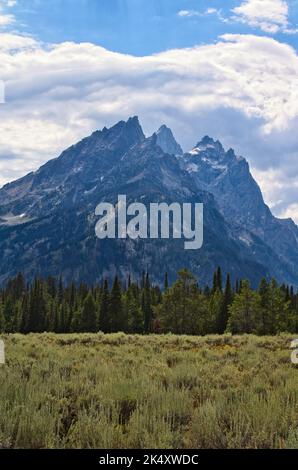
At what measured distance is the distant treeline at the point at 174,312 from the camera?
74.6 meters

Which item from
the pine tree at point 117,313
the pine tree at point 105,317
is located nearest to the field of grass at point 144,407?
the pine tree at point 117,313

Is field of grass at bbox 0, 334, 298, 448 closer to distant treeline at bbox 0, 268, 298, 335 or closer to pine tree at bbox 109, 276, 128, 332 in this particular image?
distant treeline at bbox 0, 268, 298, 335

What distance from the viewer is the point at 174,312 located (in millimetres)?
79938

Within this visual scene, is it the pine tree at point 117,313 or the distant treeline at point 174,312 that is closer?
the distant treeline at point 174,312

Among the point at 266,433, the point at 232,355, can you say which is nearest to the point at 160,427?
the point at 266,433

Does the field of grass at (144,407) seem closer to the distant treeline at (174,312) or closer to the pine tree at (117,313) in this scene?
the distant treeline at (174,312)

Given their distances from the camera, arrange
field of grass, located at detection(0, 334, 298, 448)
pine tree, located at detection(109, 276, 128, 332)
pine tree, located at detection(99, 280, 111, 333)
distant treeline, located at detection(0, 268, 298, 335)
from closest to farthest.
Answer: field of grass, located at detection(0, 334, 298, 448), distant treeline, located at detection(0, 268, 298, 335), pine tree, located at detection(109, 276, 128, 332), pine tree, located at detection(99, 280, 111, 333)

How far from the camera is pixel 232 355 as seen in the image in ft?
67.2

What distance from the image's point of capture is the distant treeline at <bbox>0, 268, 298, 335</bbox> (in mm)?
74562

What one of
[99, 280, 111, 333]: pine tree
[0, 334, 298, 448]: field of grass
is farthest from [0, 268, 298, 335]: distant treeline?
[0, 334, 298, 448]: field of grass

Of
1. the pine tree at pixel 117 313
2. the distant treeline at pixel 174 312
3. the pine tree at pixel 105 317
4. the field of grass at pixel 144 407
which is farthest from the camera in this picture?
the pine tree at pixel 105 317
